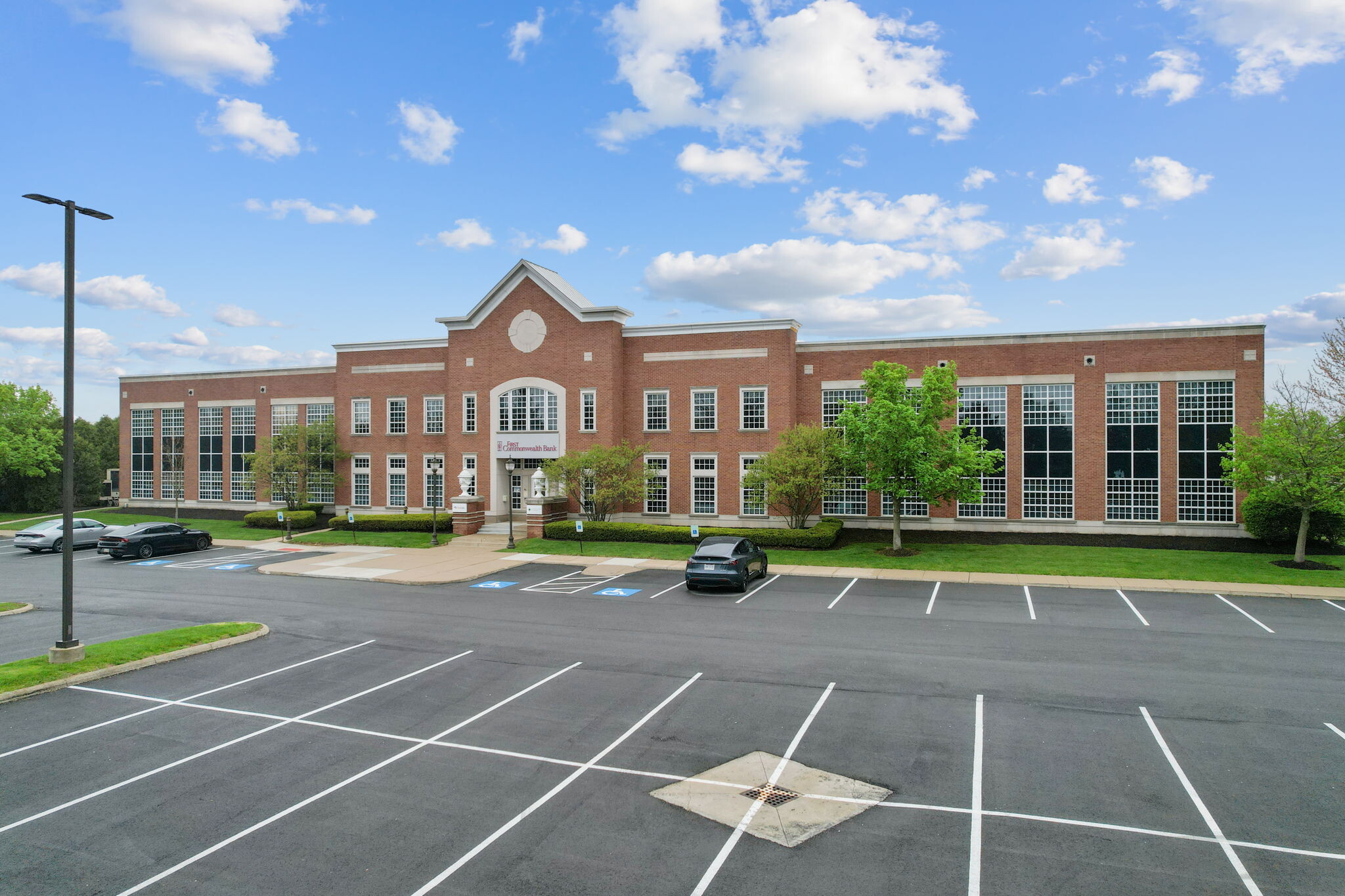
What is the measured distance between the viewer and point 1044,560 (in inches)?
1190

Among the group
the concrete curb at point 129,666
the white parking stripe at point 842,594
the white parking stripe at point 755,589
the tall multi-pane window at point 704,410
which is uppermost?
the tall multi-pane window at point 704,410

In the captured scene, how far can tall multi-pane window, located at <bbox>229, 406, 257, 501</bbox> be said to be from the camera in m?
48.8

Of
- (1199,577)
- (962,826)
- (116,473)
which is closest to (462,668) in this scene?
(962,826)

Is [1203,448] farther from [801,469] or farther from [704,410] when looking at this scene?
[704,410]

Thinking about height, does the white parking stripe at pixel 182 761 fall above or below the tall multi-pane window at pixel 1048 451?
below

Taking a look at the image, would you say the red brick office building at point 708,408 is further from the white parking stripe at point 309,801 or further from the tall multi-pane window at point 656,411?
the white parking stripe at point 309,801

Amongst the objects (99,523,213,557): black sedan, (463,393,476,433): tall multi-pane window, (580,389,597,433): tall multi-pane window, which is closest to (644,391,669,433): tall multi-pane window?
(580,389,597,433): tall multi-pane window

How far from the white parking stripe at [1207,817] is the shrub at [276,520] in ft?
137

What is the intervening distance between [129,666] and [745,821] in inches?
511

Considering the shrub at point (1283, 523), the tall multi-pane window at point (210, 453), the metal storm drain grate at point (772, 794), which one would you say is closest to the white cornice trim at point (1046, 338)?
the shrub at point (1283, 523)

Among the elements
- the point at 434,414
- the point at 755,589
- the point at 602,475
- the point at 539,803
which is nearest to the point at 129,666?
the point at 539,803

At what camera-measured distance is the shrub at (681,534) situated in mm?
33500

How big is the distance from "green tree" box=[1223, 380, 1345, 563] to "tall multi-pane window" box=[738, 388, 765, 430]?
61.7 feet

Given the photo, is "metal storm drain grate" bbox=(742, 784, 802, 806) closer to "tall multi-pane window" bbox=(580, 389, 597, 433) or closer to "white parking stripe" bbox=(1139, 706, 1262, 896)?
"white parking stripe" bbox=(1139, 706, 1262, 896)
